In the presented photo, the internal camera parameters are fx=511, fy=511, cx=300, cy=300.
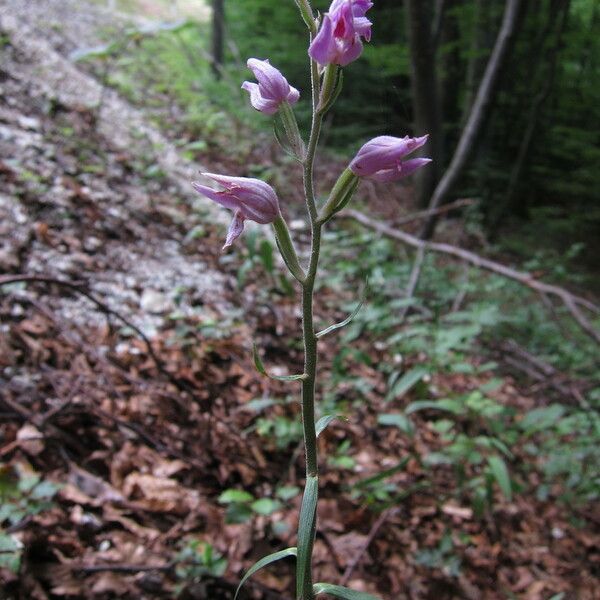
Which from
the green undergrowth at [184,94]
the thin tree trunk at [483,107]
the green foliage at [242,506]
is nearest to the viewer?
the green foliage at [242,506]

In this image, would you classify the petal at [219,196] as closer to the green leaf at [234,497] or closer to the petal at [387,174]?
the petal at [387,174]

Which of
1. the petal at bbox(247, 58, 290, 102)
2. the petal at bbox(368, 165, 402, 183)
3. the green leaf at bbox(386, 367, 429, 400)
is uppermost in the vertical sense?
the petal at bbox(247, 58, 290, 102)

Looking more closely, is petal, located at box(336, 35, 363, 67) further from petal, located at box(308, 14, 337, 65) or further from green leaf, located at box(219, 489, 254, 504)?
green leaf, located at box(219, 489, 254, 504)

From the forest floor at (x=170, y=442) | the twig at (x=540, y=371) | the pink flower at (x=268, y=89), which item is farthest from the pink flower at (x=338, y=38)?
the twig at (x=540, y=371)

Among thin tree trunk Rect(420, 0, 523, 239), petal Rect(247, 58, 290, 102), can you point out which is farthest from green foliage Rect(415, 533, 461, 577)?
thin tree trunk Rect(420, 0, 523, 239)

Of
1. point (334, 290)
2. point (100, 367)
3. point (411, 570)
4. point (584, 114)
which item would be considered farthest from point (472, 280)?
point (584, 114)

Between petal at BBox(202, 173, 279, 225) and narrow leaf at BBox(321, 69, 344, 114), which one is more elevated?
narrow leaf at BBox(321, 69, 344, 114)

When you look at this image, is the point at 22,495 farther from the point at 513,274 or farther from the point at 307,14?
the point at 513,274
